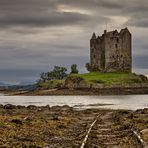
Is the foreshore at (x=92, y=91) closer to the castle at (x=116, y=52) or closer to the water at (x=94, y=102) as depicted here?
the castle at (x=116, y=52)

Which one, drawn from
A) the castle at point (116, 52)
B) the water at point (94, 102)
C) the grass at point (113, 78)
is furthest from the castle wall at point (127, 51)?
the water at point (94, 102)

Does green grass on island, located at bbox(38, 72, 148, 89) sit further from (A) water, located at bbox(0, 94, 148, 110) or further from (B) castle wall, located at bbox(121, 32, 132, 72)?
(A) water, located at bbox(0, 94, 148, 110)

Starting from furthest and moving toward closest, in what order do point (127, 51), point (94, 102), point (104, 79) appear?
point (127, 51), point (104, 79), point (94, 102)

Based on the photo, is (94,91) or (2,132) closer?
(2,132)

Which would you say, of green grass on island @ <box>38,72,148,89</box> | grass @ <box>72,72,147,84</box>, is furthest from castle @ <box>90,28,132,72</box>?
grass @ <box>72,72,147,84</box>

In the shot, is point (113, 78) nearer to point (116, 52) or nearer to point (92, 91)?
point (92, 91)

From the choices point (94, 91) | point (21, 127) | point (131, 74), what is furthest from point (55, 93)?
point (21, 127)

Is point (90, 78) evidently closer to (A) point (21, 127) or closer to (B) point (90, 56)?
(B) point (90, 56)

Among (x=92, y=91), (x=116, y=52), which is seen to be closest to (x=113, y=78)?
(x=92, y=91)

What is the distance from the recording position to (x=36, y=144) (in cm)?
1778

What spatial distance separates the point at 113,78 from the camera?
17562 centimetres

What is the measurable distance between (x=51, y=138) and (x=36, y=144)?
2.94 metres

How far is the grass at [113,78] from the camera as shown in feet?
560

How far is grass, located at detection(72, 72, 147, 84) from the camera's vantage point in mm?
170750
